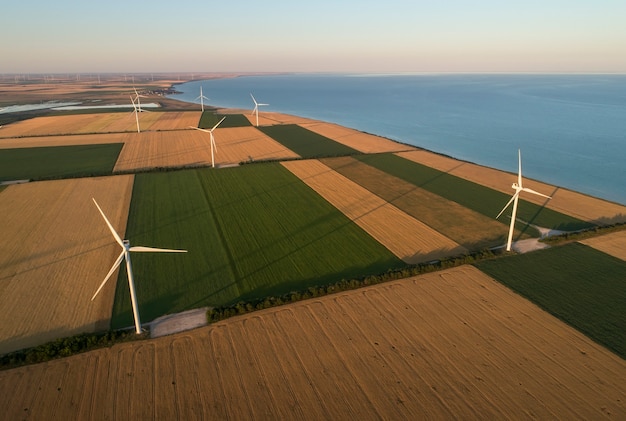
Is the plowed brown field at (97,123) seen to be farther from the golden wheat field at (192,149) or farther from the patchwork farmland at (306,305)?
the patchwork farmland at (306,305)

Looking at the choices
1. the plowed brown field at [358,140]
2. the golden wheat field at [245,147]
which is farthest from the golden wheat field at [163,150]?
the plowed brown field at [358,140]

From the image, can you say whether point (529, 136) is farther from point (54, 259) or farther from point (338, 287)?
point (54, 259)

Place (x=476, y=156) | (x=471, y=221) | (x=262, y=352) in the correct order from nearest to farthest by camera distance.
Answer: (x=262, y=352) → (x=471, y=221) → (x=476, y=156)

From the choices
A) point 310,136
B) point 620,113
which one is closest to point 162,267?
point 310,136

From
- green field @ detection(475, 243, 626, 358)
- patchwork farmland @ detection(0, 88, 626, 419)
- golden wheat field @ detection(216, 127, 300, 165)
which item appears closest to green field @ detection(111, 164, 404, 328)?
patchwork farmland @ detection(0, 88, 626, 419)

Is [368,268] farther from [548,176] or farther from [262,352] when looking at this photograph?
[548,176]
